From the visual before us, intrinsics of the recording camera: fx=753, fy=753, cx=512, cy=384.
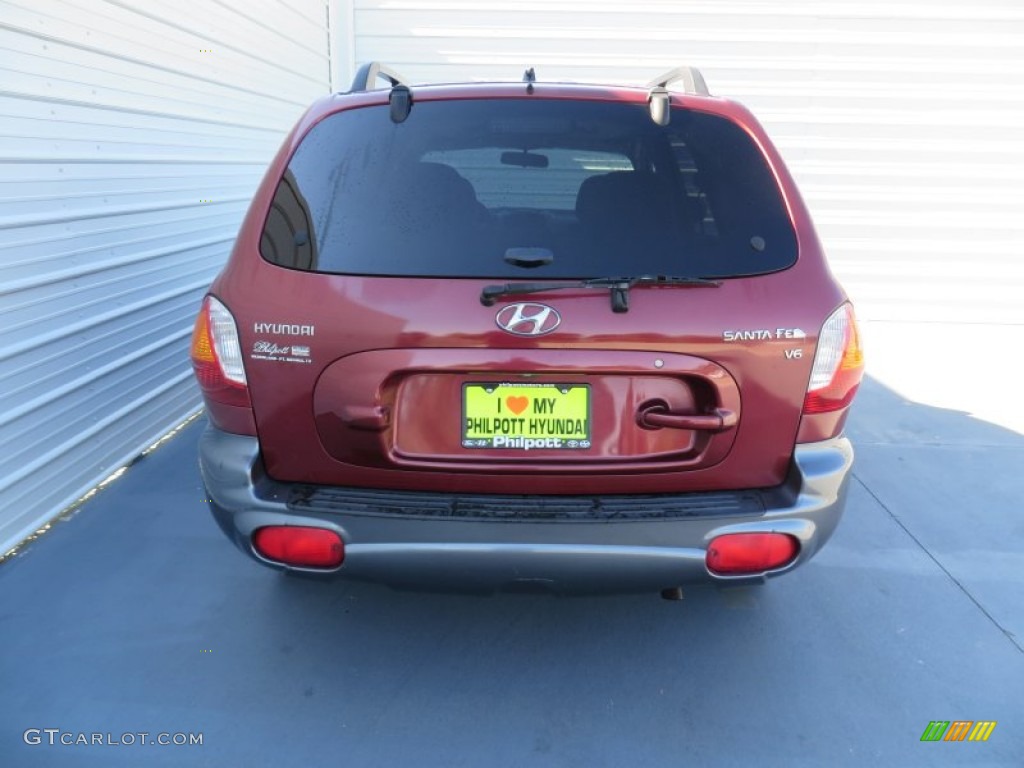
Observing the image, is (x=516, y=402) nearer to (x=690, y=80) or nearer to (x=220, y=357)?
(x=220, y=357)

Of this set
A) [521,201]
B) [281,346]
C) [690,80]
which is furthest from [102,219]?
[690,80]

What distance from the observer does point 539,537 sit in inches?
77.7

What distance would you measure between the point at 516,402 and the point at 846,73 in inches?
261

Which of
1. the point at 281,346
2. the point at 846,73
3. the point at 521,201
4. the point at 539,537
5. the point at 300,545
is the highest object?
the point at 846,73

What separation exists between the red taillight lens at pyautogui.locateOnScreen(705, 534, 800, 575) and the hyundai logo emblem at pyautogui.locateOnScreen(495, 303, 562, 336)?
28.4 inches

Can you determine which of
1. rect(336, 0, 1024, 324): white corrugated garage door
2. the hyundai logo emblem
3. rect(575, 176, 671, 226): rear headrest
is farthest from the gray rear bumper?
rect(336, 0, 1024, 324): white corrugated garage door

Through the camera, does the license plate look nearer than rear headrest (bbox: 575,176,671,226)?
Yes

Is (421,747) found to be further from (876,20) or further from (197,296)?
(876,20)

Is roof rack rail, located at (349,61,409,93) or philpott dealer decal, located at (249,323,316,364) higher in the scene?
roof rack rail, located at (349,61,409,93)

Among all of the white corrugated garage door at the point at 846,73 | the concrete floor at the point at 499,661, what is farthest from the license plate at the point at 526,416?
→ the white corrugated garage door at the point at 846,73

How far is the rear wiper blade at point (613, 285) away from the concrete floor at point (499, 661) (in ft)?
4.18

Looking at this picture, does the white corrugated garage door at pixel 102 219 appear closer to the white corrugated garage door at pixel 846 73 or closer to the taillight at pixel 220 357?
the taillight at pixel 220 357

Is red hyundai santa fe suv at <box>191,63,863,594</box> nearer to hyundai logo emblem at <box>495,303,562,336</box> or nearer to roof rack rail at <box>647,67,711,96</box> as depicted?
→ hyundai logo emblem at <box>495,303,562,336</box>
